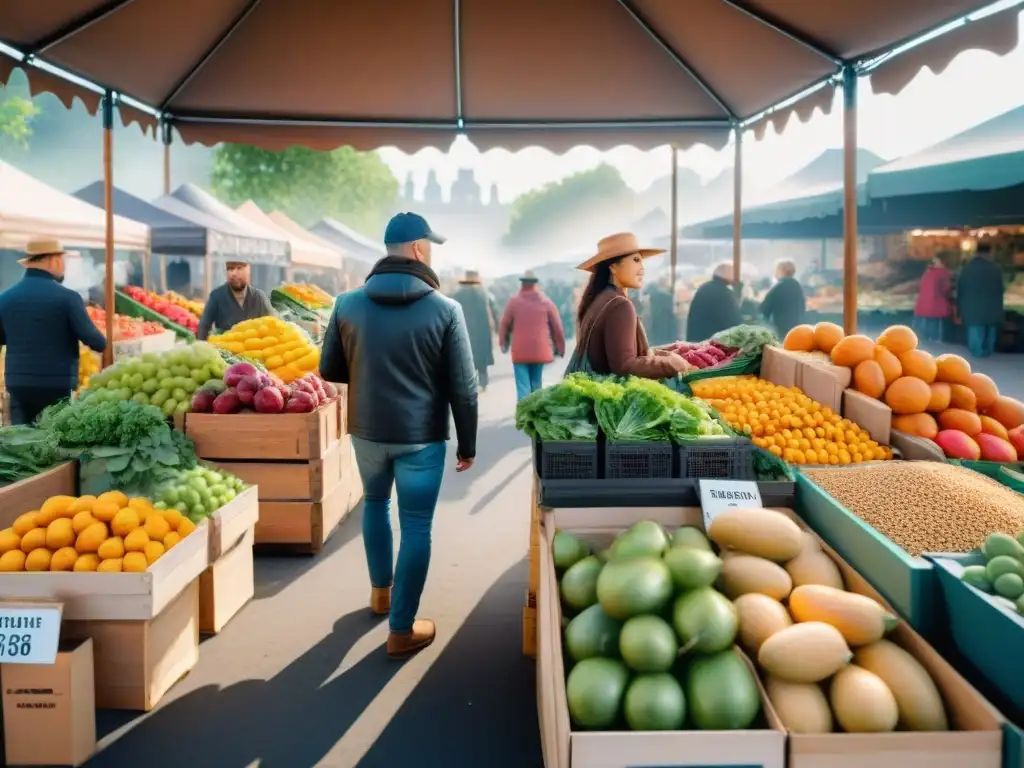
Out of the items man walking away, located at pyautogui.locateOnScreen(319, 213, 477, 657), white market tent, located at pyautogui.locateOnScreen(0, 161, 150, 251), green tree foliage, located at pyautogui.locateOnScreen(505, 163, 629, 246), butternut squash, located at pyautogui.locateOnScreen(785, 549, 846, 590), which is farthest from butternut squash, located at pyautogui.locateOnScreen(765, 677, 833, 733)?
green tree foliage, located at pyautogui.locateOnScreen(505, 163, 629, 246)

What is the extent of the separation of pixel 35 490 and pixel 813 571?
3.44m

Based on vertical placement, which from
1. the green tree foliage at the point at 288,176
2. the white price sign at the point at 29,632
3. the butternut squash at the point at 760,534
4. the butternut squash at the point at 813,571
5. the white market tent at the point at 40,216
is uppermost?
the green tree foliage at the point at 288,176

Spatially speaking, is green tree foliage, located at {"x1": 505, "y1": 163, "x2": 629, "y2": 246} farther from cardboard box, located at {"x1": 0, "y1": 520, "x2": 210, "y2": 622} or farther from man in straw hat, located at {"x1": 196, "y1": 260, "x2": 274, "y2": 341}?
cardboard box, located at {"x1": 0, "y1": 520, "x2": 210, "y2": 622}

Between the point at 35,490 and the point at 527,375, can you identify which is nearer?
the point at 35,490

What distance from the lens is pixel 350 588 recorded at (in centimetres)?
484

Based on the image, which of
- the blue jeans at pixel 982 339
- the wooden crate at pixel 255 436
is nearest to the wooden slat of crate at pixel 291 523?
the wooden crate at pixel 255 436

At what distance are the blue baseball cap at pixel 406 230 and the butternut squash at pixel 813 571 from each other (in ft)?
6.75

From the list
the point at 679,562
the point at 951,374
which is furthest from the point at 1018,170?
the point at 679,562

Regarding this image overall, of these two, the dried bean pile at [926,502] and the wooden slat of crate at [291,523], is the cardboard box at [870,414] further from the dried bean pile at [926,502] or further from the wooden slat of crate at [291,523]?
the wooden slat of crate at [291,523]

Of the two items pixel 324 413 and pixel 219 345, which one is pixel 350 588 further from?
pixel 219 345

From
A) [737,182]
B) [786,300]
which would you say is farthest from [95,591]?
[786,300]

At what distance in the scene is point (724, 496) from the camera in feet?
10.6

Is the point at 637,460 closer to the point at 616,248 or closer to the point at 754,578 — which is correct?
the point at 754,578

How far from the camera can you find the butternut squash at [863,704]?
2.19m
